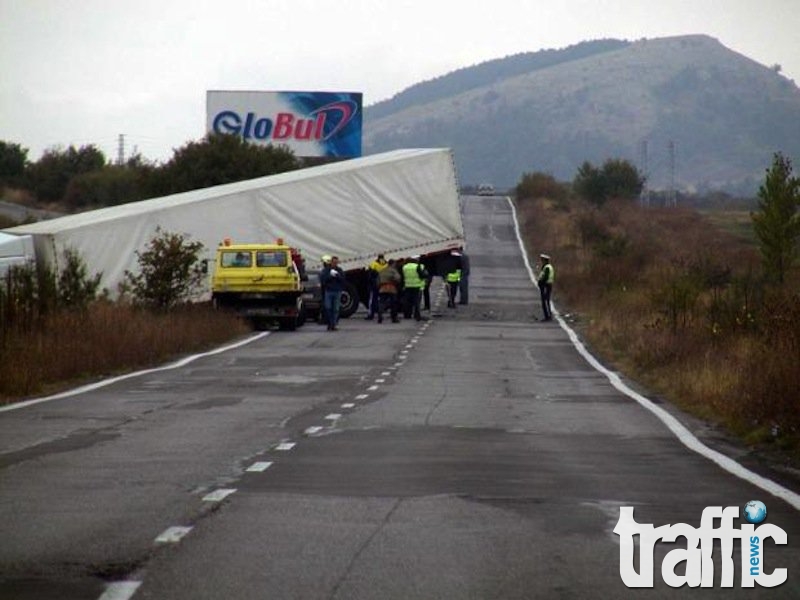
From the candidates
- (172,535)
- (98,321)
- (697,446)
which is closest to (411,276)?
(98,321)

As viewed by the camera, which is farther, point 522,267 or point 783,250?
point 522,267

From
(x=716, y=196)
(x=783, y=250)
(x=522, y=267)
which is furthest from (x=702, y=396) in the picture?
(x=716, y=196)

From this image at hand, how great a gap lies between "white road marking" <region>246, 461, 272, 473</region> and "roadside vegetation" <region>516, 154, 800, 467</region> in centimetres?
503

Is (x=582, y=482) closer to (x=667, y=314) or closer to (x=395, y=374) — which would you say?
(x=395, y=374)

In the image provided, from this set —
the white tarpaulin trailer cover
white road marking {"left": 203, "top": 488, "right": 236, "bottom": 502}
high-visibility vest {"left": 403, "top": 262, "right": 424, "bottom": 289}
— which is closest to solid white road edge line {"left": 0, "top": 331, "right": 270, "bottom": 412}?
the white tarpaulin trailer cover

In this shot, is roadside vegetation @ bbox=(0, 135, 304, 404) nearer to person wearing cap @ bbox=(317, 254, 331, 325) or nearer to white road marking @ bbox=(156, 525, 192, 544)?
person wearing cap @ bbox=(317, 254, 331, 325)

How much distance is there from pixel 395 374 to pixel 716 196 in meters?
169

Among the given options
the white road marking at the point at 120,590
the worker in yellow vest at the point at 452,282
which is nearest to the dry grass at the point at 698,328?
the worker in yellow vest at the point at 452,282

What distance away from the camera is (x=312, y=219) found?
154 feet

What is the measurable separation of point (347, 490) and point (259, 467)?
168cm

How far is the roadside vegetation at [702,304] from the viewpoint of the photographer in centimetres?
1948

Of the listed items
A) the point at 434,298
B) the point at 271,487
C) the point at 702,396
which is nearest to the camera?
the point at 271,487

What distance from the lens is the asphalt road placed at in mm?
9477

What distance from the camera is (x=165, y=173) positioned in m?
78.7
